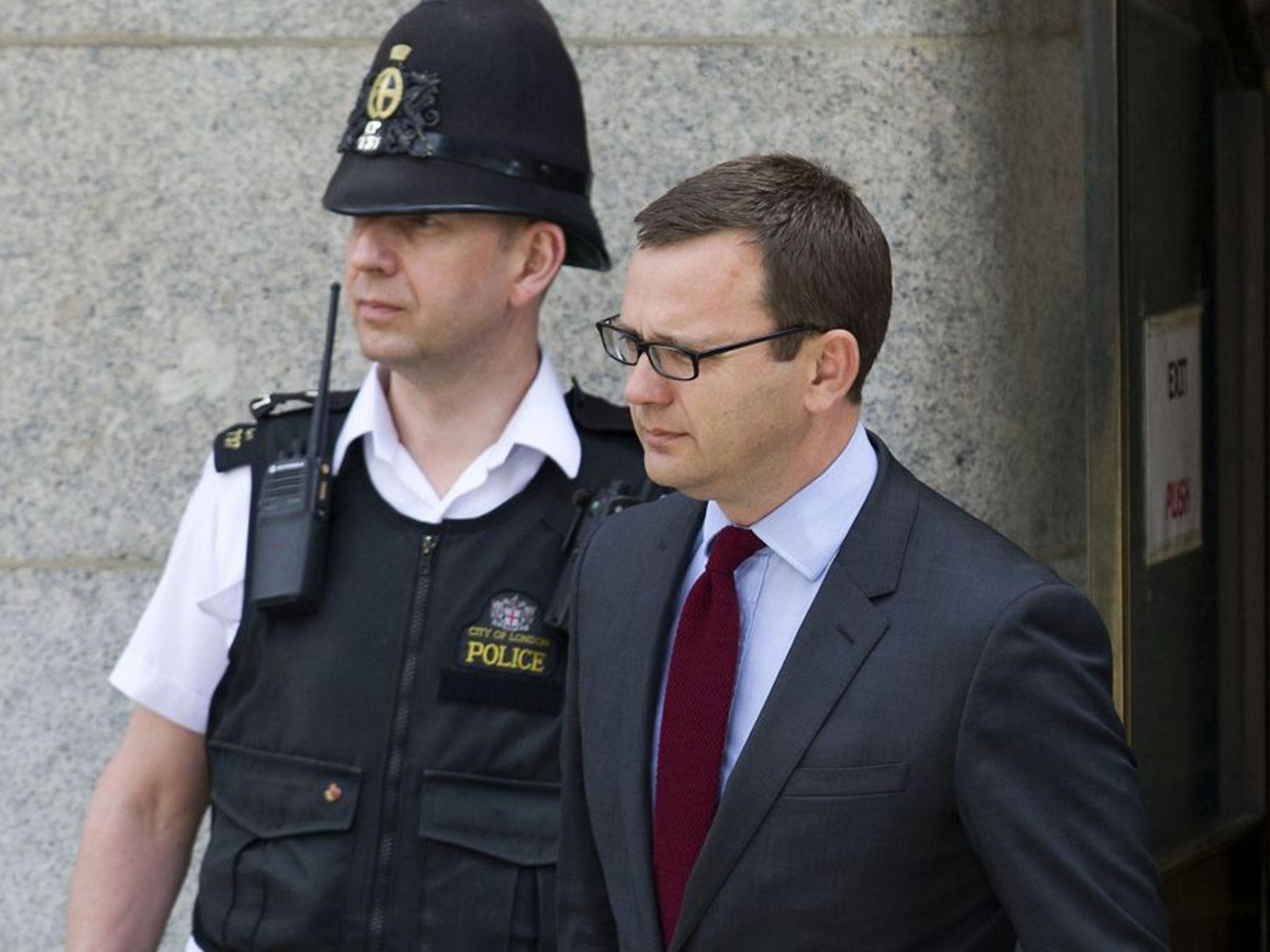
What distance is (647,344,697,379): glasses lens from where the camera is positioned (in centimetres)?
243

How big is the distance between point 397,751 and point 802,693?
0.89 metres

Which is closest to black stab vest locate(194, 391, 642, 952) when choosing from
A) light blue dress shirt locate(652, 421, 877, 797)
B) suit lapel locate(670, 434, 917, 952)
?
light blue dress shirt locate(652, 421, 877, 797)

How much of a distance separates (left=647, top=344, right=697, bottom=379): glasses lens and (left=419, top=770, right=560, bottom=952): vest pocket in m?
0.85

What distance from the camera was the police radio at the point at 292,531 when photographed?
10.2 feet

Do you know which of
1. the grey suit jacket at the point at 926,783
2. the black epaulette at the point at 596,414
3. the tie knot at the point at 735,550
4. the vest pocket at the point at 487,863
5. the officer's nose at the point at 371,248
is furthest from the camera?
the black epaulette at the point at 596,414

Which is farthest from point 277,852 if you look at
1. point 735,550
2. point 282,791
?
point 735,550

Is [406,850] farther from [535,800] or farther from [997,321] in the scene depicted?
[997,321]

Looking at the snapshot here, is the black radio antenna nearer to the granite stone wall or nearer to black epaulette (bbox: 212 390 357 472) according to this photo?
black epaulette (bbox: 212 390 357 472)

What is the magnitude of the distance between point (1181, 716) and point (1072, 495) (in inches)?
25.9

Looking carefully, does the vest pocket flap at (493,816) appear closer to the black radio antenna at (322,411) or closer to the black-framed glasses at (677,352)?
the black radio antenna at (322,411)

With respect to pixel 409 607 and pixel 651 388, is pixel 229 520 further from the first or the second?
pixel 651 388

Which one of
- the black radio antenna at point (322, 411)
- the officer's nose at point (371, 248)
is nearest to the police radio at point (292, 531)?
the black radio antenna at point (322, 411)

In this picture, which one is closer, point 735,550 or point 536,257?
point 735,550

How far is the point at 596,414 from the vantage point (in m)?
3.33
